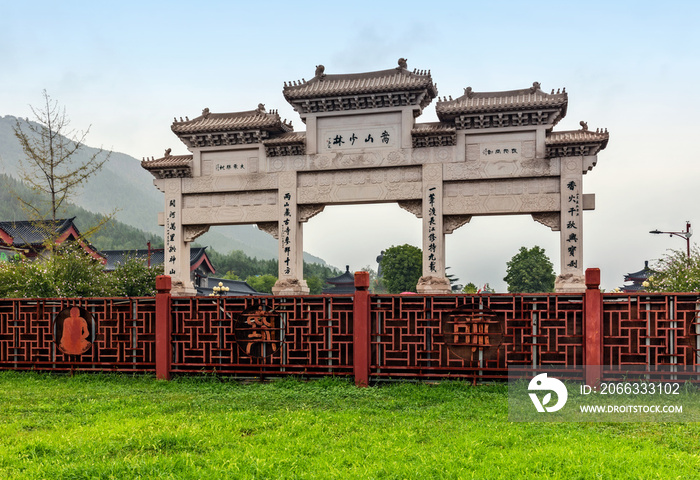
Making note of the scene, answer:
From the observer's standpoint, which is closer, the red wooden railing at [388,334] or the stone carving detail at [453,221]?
the red wooden railing at [388,334]

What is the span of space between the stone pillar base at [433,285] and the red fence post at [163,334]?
782cm

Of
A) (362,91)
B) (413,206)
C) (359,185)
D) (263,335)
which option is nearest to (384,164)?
(359,185)

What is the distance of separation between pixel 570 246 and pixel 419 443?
36.4 feet

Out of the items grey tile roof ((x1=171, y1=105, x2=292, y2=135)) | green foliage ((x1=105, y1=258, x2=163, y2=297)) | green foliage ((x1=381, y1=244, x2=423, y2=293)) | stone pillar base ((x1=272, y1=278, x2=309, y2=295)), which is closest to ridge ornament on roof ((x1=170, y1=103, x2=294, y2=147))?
grey tile roof ((x1=171, y1=105, x2=292, y2=135))

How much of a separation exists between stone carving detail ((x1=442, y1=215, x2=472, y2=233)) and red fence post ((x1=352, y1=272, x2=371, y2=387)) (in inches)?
316

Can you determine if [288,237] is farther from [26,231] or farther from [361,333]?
[26,231]

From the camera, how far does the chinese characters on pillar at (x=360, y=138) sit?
52.5 feet

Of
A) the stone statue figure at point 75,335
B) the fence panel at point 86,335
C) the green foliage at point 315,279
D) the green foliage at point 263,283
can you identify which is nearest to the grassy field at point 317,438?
the fence panel at point 86,335

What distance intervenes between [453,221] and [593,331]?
838cm

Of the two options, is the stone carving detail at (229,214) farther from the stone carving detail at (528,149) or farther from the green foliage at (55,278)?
the stone carving detail at (528,149)

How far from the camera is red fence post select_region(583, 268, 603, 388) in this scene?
24.5ft

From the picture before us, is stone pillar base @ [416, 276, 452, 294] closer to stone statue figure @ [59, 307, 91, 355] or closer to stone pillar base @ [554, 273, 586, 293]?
stone pillar base @ [554, 273, 586, 293]

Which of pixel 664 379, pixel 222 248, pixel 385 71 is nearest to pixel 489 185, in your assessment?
pixel 385 71

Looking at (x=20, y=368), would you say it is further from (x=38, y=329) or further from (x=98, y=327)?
(x=98, y=327)
